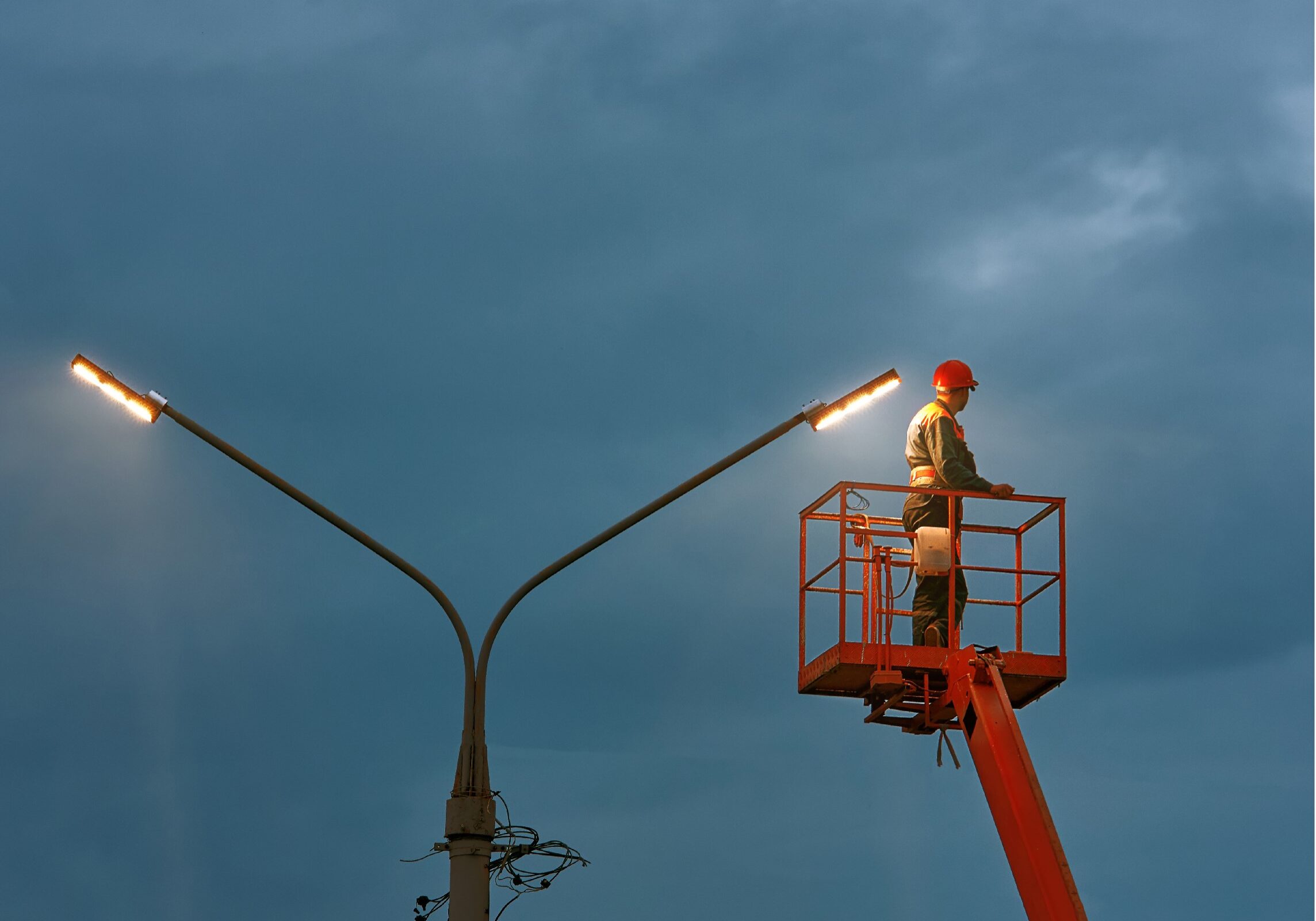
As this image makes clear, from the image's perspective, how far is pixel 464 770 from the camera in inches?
524

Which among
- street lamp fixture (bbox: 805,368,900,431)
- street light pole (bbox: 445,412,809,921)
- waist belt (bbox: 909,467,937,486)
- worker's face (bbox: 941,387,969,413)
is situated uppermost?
worker's face (bbox: 941,387,969,413)

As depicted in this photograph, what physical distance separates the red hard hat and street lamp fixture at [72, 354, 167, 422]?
7.93 m

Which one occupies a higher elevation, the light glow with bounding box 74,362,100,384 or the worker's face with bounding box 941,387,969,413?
the worker's face with bounding box 941,387,969,413

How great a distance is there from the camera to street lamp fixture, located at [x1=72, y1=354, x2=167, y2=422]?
14.3m

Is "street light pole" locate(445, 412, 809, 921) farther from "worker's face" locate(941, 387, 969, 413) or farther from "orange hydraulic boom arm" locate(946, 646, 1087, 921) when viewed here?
"worker's face" locate(941, 387, 969, 413)

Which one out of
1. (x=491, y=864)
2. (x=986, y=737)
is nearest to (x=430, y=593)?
(x=491, y=864)

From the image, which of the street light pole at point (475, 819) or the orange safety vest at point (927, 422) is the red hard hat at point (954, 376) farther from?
the street light pole at point (475, 819)

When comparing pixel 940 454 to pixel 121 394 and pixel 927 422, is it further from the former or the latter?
pixel 121 394

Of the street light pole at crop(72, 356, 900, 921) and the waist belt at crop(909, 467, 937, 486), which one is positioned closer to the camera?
the street light pole at crop(72, 356, 900, 921)

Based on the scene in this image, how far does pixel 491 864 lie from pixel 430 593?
85.9 inches

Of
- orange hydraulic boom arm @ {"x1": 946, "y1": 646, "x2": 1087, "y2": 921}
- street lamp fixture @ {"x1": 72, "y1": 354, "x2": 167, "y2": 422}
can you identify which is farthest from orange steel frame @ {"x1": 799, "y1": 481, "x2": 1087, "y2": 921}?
street lamp fixture @ {"x1": 72, "y1": 354, "x2": 167, "y2": 422}

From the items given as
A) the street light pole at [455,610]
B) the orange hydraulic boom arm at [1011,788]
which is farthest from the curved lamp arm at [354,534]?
the orange hydraulic boom arm at [1011,788]

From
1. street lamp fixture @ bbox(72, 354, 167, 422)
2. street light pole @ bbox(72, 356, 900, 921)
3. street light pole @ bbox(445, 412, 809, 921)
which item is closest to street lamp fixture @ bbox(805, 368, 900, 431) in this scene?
street light pole @ bbox(72, 356, 900, 921)

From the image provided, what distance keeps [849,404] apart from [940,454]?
3502mm
